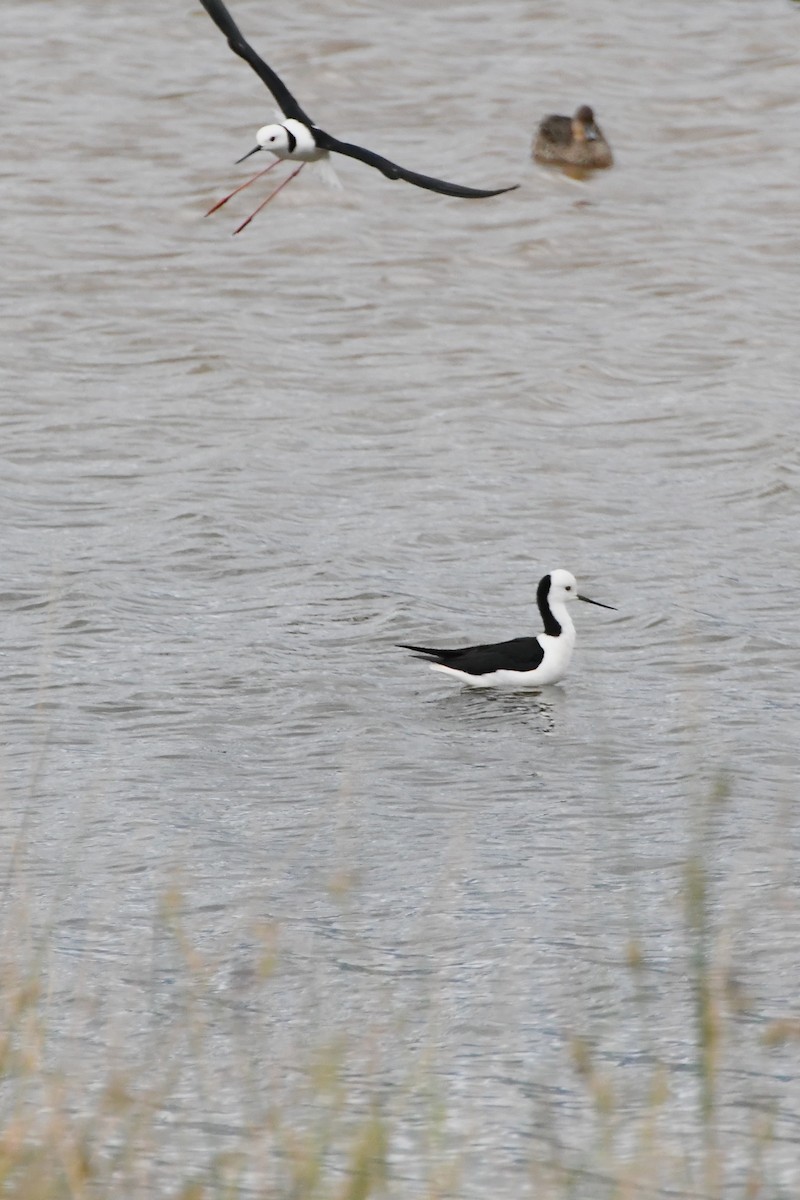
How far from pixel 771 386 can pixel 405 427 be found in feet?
8.64

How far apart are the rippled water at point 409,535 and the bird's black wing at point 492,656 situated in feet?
0.44

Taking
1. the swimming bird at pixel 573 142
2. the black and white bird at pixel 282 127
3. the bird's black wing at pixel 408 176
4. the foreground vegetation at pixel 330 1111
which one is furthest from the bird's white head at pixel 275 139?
the swimming bird at pixel 573 142

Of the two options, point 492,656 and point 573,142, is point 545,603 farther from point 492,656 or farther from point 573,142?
point 573,142

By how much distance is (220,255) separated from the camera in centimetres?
1734

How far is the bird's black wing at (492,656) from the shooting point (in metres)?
9.41

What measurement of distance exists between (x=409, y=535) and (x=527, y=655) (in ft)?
6.69

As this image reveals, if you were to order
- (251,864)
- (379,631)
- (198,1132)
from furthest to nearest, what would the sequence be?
(379,631), (251,864), (198,1132)

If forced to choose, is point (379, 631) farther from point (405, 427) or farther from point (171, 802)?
point (405, 427)

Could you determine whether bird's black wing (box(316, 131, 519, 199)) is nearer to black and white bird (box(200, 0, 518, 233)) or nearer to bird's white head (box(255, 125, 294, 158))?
black and white bird (box(200, 0, 518, 233))

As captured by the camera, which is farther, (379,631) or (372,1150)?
(379,631)

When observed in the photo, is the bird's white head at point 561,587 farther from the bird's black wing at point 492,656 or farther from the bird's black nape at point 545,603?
the bird's black wing at point 492,656

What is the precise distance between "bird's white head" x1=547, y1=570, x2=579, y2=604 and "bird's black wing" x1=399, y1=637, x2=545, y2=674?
296 millimetres

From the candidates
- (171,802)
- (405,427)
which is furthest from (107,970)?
(405,427)

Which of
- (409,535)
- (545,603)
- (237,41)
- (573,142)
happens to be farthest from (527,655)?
(573,142)
